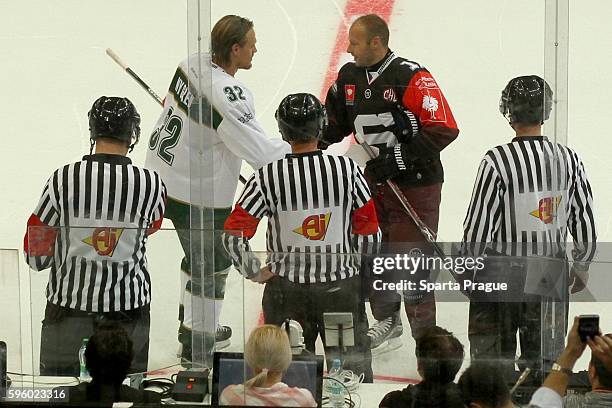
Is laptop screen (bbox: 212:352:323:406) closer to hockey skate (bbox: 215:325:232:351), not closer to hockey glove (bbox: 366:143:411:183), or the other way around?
hockey skate (bbox: 215:325:232:351)

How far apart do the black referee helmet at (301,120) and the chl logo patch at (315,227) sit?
0.22 meters

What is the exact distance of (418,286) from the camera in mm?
3686

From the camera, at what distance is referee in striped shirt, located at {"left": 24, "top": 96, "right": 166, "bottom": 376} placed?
3.69 meters

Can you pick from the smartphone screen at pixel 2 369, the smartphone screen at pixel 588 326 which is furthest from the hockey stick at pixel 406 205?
the smartphone screen at pixel 2 369

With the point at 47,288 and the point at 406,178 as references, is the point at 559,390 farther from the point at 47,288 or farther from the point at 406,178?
the point at 47,288

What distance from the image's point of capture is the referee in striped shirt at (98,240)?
12.1ft

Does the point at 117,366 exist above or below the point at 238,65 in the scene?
below

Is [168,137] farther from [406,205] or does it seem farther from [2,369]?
[2,369]

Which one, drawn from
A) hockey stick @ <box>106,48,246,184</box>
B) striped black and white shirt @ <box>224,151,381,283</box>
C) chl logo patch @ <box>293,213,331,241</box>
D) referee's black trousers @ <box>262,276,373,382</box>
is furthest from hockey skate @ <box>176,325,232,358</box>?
hockey stick @ <box>106,48,246,184</box>

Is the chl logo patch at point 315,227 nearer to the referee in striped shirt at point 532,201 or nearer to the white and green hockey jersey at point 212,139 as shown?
the white and green hockey jersey at point 212,139

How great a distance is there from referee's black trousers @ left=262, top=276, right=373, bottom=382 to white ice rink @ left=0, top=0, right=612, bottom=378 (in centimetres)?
5

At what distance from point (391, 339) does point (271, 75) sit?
0.90 m

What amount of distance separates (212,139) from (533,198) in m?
0.95

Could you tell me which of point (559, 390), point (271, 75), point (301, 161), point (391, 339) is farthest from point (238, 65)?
point (559, 390)
